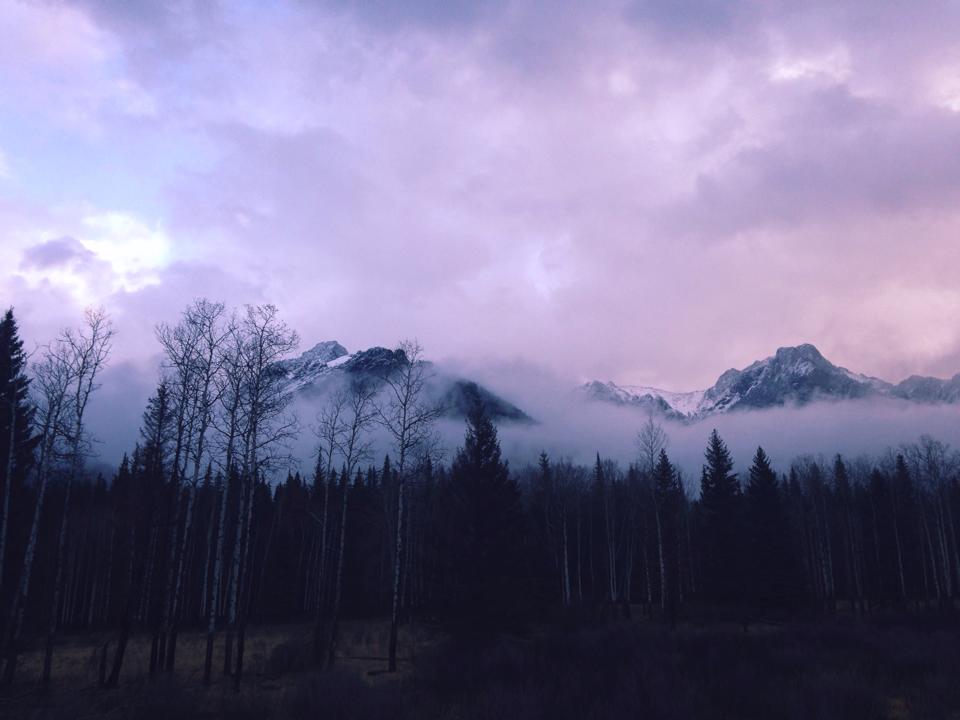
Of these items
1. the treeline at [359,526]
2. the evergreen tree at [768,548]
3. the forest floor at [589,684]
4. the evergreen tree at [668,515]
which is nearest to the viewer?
the forest floor at [589,684]

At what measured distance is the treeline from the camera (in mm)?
20469

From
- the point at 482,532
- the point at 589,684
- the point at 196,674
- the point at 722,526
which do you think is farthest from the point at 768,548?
the point at 196,674

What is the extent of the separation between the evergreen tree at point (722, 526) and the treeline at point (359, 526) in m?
0.18

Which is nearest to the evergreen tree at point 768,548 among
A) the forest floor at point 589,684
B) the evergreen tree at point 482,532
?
the forest floor at point 589,684

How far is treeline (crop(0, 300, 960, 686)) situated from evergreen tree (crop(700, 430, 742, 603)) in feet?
0.58

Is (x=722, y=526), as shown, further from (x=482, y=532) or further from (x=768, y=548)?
(x=482, y=532)

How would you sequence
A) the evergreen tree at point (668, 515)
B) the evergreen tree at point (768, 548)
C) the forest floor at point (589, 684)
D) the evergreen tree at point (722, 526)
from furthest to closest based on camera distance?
the evergreen tree at point (668, 515) < the evergreen tree at point (722, 526) < the evergreen tree at point (768, 548) < the forest floor at point (589, 684)

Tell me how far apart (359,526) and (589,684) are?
46854 mm

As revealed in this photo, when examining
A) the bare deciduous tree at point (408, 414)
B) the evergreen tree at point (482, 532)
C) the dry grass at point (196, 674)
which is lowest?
the dry grass at point (196, 674)

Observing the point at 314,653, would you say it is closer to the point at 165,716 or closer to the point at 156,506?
the point at 156,506

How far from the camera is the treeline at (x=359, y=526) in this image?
2047 cm

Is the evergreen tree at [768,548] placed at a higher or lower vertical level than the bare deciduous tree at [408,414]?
lower

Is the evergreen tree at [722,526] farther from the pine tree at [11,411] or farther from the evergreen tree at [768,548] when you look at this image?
the pine tree at [11,411]

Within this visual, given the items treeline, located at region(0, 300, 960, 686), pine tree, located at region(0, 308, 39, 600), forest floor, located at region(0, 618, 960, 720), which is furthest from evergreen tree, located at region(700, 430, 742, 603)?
pine tree, located at region(0, 308, 39, 600)
